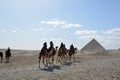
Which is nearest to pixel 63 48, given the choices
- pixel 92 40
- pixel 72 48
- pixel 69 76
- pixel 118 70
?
pixel 72 48

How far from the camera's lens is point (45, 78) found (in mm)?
17062

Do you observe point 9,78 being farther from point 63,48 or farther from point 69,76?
point 63,48

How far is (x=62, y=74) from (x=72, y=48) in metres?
16.4

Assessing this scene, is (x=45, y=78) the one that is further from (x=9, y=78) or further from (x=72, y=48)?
(x=72, y=48)

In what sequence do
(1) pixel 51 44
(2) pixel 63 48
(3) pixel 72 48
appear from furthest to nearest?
(3) pixel 72 48 < (2) pixel 63 48 < (1) pixel 51 44

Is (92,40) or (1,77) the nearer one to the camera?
(1,77)

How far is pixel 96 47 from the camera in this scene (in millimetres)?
80438

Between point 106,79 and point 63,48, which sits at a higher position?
point 63,48

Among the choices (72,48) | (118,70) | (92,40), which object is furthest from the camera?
(92,40)

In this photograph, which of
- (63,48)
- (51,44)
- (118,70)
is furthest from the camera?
(63,48)

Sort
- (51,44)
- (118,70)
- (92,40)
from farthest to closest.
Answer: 1. (92,40)
2. (51,44)
3. (118,70)

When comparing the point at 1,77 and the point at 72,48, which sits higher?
the point at 72,48

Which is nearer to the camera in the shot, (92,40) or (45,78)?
(45,78)

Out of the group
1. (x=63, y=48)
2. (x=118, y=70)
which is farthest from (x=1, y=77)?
(x=63, y=48)
